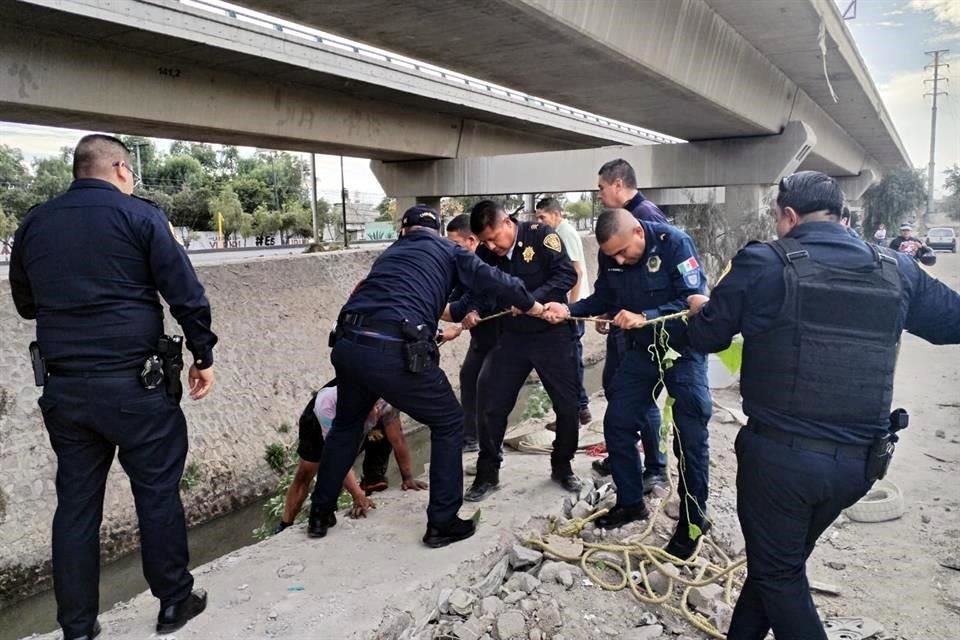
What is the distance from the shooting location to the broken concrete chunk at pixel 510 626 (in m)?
2.99

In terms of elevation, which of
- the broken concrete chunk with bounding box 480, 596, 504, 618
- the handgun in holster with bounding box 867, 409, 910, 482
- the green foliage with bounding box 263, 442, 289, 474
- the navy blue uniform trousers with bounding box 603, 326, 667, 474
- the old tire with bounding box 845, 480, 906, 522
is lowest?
the green foliage with bounding box 263, 442, 289, 474

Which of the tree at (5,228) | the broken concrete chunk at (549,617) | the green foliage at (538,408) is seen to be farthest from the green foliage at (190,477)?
the tree at (5,228)

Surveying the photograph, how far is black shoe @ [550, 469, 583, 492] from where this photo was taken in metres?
4.37

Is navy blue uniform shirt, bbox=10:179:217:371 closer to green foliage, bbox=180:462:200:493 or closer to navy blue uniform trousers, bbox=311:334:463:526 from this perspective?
navy blue uniform trousers, bbox=311:334:463:526

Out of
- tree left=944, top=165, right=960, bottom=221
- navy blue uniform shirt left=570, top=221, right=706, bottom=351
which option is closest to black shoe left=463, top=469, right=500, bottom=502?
navy blue uniform shirt left=570, top=221, right=706, bottom=351

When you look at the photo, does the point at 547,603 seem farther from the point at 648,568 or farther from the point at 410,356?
the point at 410,356

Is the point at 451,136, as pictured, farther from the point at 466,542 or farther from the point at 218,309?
the point at 466,542

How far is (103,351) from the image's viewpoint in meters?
2.68

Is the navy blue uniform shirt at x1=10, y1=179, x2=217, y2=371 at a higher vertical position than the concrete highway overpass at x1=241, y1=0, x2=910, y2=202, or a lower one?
lower

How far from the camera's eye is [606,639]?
3090 mm

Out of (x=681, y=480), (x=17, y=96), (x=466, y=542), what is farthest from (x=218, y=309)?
(x=681, y=480)

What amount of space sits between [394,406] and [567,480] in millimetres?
1481

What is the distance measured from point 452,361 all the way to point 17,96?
733cm

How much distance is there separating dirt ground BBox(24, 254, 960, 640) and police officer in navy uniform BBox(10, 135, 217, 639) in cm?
34
